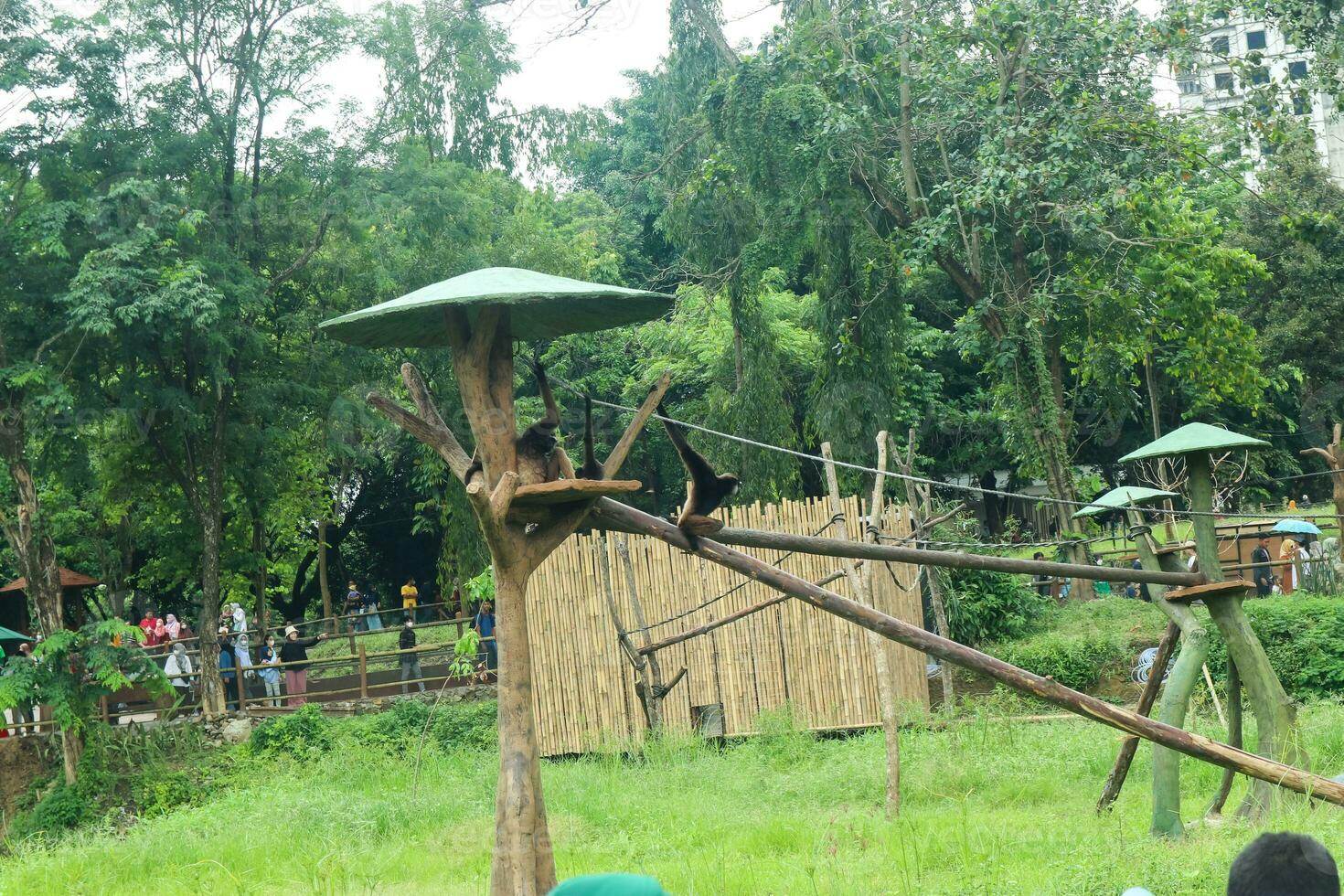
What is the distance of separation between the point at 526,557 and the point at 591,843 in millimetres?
3691

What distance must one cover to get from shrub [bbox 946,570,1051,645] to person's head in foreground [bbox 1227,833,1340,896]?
12.4 meters

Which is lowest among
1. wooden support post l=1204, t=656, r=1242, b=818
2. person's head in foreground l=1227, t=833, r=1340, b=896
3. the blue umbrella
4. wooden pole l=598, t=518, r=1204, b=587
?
wooden support post l=1204, t=656, r=1242, b=818

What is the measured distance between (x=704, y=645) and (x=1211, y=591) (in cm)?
661

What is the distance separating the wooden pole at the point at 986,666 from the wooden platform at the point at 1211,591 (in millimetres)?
1341

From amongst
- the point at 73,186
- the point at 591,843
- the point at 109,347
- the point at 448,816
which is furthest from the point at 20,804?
the point at 591,843

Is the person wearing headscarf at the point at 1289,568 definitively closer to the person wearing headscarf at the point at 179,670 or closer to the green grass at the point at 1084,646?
the green grass at the point at 1084,646

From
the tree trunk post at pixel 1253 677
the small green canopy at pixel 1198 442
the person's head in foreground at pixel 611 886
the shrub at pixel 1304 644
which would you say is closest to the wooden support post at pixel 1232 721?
the tree trunk post at pixel 1253 677

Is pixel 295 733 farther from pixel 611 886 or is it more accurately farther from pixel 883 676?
pixel 611 886

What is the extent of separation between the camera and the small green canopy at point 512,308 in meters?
4.71

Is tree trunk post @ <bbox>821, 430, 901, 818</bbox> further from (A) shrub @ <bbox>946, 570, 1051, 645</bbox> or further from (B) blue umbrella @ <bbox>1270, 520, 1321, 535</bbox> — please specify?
(B) blue umbrella @ <bbox>1270, 520, 1321, 535</bbox>

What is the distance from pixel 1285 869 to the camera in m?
2.42

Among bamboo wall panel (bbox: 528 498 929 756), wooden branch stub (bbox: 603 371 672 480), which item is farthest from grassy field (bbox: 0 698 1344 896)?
wooden branch stub (bbox: 603 371 672 480)

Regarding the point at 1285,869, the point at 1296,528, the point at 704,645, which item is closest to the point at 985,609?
the point at 704,645

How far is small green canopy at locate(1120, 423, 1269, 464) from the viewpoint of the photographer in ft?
21.0
